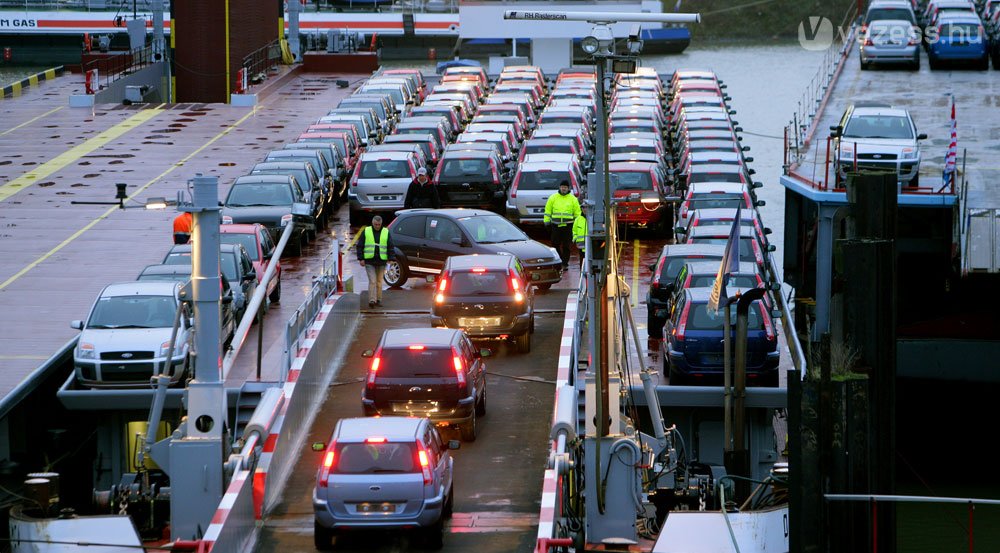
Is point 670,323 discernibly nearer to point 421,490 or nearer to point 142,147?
point 421,490

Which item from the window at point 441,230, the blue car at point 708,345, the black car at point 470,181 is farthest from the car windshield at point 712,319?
the black car at point 470,181

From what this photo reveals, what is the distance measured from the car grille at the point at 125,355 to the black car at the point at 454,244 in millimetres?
6562

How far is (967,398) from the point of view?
118ft

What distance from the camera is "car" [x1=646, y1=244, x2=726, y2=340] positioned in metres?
32.0

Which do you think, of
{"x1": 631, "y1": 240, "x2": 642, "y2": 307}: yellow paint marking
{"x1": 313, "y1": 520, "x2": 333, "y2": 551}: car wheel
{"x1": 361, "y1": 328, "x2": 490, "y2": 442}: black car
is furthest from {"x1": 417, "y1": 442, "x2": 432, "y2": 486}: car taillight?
{"x1": 631, "y1": 240, "x2": 642, "y2": 307}: yellow paint marking

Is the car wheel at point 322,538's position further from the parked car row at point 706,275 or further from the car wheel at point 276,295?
the car wheel at point 276,295

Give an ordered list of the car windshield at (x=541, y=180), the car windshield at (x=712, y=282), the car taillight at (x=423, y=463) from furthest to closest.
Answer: the car windshield at (x=541, y=180) < the car windshield at (x=712, y=282) < the car taillight at (x=423, y=463)

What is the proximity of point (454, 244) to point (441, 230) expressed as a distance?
1.32 feet

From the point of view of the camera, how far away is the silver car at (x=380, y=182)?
135 ft

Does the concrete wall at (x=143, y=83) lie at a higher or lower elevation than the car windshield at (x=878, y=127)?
lower

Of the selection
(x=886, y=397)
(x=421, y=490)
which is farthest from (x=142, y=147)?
(x=886, y=397)

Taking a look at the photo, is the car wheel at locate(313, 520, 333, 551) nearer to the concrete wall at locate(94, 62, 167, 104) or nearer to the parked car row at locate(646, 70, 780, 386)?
the parked car row at locate(646, 70, 780, 386)

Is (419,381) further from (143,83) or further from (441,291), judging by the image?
(143,83)

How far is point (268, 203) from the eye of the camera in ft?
128
